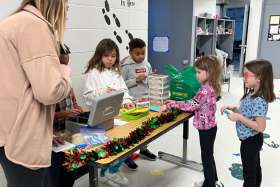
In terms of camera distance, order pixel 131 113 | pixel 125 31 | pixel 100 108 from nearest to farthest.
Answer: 1. pixel 100 108
2. pixel 131 113
3. pixel 125 31

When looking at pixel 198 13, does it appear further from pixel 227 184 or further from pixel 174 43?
pixel 227 184

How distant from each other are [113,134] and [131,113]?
333 mm

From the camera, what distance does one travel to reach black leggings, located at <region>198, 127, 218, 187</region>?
199cm

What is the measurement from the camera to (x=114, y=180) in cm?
235

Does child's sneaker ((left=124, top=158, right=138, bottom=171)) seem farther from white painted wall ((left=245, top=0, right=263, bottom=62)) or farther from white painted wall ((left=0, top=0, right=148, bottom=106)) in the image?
white painted wall ((left=245, top=0, right=263, bottom=62))

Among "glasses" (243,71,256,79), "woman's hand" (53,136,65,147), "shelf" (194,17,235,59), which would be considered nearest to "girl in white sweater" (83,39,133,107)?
"woman's hand" (53,136,65,147)

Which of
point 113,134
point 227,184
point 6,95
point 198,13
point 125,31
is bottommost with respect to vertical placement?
point 227,184

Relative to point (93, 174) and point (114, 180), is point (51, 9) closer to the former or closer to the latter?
point (93, 174)

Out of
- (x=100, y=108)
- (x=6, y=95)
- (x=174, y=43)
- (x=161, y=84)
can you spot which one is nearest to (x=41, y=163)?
(x=6, y=95)

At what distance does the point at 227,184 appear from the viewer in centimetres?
233

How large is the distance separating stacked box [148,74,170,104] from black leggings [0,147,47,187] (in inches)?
48.6

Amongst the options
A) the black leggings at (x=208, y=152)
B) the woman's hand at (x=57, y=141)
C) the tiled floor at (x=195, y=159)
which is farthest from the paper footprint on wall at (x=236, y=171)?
the woman's hand at (x=57, y=141)

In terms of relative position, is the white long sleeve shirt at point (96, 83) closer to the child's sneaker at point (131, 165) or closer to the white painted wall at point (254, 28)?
the child's sneaker at point (131, 165)

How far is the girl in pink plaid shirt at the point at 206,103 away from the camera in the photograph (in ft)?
6.29
